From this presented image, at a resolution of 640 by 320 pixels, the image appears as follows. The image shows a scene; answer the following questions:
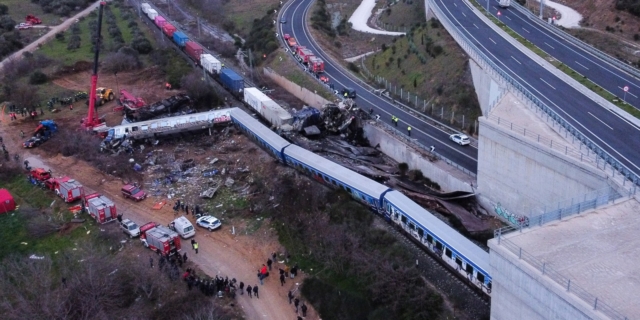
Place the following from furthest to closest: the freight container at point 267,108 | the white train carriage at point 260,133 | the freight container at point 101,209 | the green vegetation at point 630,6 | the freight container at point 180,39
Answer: the freight container at point 180,39 < the green vegetation at point 630,6 < the freight container at point 267,108 < the white train carriage at point 260,133 < the freight container at point 101,209

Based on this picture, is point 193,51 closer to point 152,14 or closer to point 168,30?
point 168,30

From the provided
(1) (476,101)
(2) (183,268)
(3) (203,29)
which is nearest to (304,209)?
(2) (183,268)

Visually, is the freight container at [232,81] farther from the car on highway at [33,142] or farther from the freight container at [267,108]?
the car on highway at [33,142]

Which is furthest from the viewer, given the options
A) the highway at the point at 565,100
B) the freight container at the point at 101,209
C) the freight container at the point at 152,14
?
the freight container at the point at 152,14

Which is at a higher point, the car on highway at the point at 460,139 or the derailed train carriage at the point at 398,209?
the car on highway at the point at 460,139

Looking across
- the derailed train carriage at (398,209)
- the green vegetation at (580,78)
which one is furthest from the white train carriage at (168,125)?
the green vegetation at (580,78)

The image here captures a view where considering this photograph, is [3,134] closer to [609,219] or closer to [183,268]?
[183,268]
